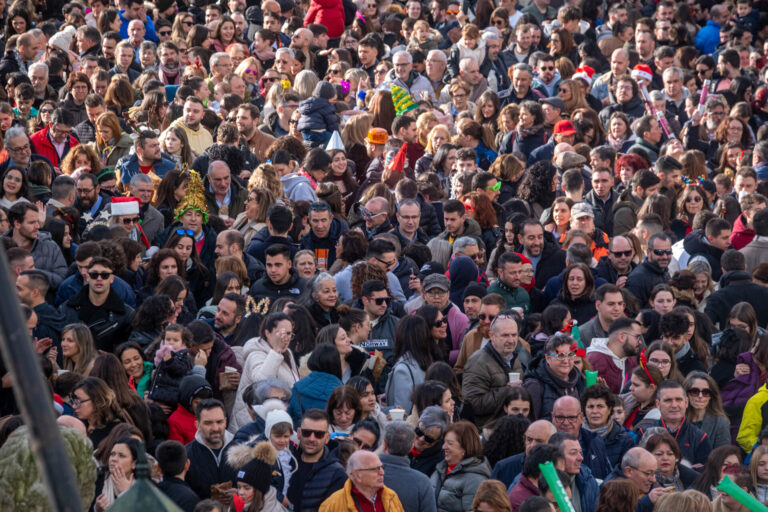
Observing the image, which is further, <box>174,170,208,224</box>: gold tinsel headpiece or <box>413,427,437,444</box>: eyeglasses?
<box>174,170,208,224</box>: gold tinsel headpiece

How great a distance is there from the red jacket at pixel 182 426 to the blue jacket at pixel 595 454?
2.49 m

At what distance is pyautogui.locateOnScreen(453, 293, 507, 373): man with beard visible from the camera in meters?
9.87

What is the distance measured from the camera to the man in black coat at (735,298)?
36.1 ft

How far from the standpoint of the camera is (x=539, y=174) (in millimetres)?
12938

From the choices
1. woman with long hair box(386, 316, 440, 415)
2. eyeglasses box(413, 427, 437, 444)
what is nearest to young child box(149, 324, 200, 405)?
woman with long hair box(386, 316, 440, 415)

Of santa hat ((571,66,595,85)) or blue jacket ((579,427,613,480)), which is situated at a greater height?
blue jacket ((579,427,613,480))

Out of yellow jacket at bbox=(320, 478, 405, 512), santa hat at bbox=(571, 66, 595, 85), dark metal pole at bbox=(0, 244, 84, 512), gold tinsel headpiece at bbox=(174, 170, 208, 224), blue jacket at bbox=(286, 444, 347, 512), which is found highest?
dark metal pole at bbox=(0, 244, 84, 512)

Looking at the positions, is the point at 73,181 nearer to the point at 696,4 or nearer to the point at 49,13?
the point at 49,13

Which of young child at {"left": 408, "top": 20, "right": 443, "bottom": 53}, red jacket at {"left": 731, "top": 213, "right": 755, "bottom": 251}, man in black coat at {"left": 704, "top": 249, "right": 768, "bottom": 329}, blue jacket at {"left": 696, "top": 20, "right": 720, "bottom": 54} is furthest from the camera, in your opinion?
blue jacket at {"left": 696, "top": 20, "right": 720, "bottom": 54}

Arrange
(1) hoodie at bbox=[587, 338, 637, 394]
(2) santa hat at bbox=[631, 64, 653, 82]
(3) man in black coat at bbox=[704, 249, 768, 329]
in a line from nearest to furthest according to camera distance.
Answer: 1. (1) hoodie at bbox=[587, 338, 637, 394]
2. (3) man in black coat at bbox=[704, 249, 768, 329]
3. (2) santa hat at bbox=[631, 64, 653, 82]

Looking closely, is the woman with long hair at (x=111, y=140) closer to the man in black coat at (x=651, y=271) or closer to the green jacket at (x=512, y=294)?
the green jacket at (x=512, y=294)

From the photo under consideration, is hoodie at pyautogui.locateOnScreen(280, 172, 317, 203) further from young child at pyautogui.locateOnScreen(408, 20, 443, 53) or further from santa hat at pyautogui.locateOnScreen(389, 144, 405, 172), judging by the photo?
young child at pyautogui.locateOnScreen(408, 20, 443, 53)

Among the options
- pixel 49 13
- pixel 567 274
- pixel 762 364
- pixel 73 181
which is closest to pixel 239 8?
pixel 49 13

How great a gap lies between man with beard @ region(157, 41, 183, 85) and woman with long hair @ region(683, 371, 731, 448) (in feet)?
29.0
